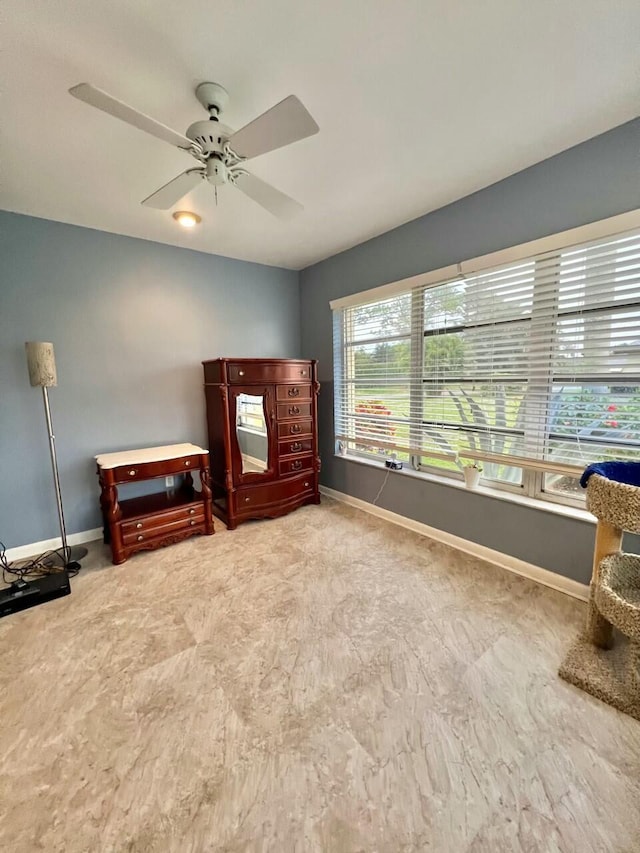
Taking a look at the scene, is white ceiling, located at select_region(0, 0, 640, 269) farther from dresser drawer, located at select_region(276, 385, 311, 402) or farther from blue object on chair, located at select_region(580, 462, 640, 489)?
blue object on chair, located at select_region(580, 462, 640, 489)

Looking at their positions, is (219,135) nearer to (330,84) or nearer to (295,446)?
(330,84)

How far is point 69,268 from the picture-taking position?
8.46 ft

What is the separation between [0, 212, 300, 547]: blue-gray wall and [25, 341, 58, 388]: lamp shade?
33cm

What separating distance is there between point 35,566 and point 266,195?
2.86 m

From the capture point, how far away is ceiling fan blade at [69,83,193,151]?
1.05 m

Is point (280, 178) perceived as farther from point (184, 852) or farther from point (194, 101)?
point (184, 852)

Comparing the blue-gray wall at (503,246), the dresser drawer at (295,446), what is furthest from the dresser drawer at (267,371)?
the blue-gray wall at (503,246)

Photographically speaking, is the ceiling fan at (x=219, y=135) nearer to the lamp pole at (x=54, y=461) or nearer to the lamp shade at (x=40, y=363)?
the lamp shade at (x=40, y=363)

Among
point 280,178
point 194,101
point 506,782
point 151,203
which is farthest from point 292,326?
point 506,782

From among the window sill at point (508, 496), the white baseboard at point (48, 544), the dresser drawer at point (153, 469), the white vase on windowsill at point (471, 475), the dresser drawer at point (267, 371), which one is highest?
the dresser drawer at point (267, 371)

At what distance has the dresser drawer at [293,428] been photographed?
3105 millimetres

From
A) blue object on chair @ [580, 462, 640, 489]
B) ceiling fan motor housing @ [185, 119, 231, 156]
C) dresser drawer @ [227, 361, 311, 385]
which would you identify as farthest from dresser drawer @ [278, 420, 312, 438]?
blue object on chair @ [580, 462, 640, 489]

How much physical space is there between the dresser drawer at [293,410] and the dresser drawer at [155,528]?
1101 millimetres

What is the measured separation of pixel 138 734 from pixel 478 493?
2237 mm
